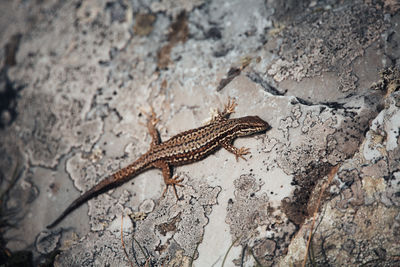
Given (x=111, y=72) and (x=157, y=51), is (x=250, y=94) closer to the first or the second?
(x=157, y=51)

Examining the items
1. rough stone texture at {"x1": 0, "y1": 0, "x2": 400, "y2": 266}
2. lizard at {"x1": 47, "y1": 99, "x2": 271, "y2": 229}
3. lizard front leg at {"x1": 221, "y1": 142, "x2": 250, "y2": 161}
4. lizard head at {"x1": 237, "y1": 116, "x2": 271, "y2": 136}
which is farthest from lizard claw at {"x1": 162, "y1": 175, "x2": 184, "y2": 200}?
lizard head at {"x1": 237, "y1": 116, "x2": 271, "y2": 136}

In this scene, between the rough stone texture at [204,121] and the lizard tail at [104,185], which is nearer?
the rough stone texture at [204,121]

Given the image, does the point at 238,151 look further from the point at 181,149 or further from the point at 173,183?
the point at 173,183

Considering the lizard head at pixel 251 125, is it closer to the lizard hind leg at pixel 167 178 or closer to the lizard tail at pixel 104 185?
the lizard hind leg at pixel 167 178

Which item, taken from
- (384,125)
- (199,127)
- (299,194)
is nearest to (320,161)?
(299,194)

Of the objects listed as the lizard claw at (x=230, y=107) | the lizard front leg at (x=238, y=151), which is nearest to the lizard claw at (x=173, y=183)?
the lizard front leg at (x=238, y=151)
